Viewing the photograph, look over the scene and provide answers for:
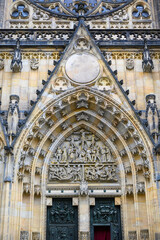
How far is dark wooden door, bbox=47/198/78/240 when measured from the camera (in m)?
12.1

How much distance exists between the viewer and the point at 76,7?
16.3 m

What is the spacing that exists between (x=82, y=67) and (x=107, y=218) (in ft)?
18.2

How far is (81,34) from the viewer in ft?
45.2

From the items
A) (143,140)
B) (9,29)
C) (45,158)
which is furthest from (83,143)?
(9,29)

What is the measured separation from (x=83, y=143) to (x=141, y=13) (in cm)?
691

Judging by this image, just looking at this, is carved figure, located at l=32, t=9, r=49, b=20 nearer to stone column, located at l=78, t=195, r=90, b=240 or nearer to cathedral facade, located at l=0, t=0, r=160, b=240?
cathedral facade, located at l=0, t=0, r=160, b=240

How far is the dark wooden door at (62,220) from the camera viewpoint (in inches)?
477

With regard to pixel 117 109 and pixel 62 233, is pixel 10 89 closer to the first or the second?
pixel 117 109

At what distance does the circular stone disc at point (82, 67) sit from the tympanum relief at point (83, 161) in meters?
2.12

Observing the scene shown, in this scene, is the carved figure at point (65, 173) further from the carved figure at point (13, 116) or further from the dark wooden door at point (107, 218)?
the carved figure at point (13, 116)

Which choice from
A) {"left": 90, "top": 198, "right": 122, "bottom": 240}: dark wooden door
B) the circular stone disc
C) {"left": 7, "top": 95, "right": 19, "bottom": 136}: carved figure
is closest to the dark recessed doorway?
{"left": 90, "top": 198, "right": 122, "bottom": 240}: dark wooden door

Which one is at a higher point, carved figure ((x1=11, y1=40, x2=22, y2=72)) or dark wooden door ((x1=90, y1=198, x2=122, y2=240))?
carved figure ((x1=11, y1=40, x2=22, y2=72))

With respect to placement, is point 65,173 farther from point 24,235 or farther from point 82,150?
point 24,235

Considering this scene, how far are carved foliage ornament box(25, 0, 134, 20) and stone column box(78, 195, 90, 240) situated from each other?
810cm
